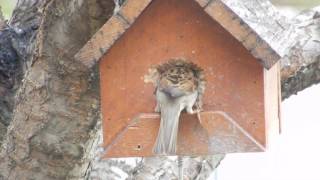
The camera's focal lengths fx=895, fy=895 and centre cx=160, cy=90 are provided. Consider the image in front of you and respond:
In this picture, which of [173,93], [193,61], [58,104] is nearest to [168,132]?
[173,93]

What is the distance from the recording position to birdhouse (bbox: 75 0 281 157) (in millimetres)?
1644

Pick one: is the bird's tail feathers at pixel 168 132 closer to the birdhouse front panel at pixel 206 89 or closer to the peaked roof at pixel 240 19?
the birdhouse front panel at pixel 206 89

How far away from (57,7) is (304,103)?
13.6 ft

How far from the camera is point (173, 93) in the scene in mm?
1605

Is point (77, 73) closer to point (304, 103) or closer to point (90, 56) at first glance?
point (90, 56)

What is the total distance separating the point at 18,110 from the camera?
204 centimetres

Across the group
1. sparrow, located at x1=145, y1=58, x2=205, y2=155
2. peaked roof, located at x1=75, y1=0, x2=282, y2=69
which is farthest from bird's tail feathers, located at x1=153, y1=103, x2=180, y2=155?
peaked roof, located at x1=75, y1=0, x2=282, y2=69

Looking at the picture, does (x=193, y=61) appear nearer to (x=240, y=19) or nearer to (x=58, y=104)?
(x=240, y=19)

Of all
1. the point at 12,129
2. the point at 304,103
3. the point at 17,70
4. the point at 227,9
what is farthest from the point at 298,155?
the point at 227,9

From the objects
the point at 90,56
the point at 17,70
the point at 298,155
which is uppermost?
the point at 90,56

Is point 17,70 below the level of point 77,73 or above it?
below

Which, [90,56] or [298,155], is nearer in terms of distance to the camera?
[90,56]

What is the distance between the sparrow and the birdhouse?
1 cm

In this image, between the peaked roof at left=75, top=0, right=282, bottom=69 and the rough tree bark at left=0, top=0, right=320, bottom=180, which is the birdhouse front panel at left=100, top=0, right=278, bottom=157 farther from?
the rough tree bark at left=0, top=0, right=320, bottom=180
